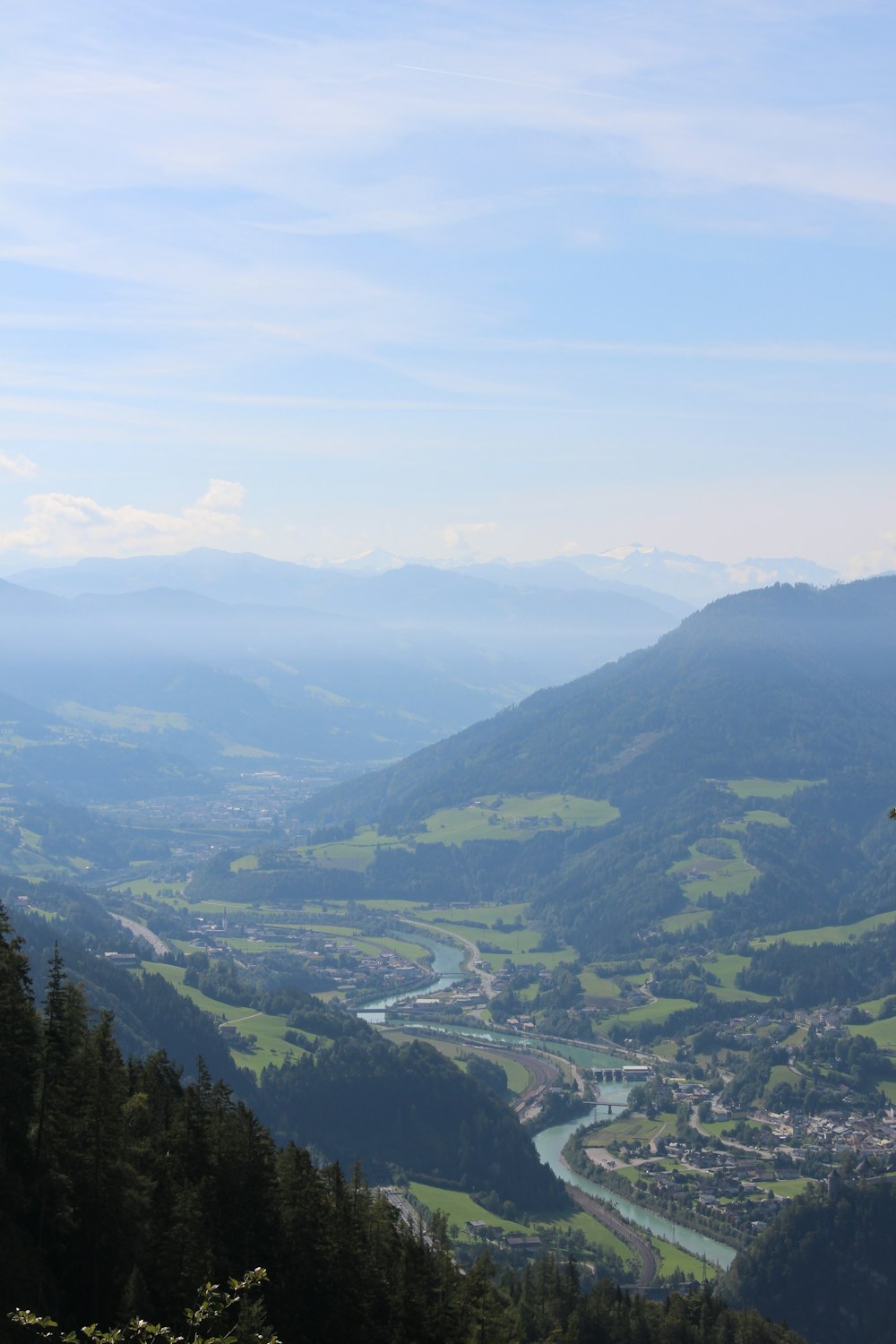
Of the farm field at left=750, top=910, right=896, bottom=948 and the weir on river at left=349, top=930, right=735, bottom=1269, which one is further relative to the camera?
the farm field at left=750, top=910, right=896, bottom=948

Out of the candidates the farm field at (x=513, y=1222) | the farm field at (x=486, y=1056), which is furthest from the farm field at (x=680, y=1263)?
the farm field at (x=486, y=1056)

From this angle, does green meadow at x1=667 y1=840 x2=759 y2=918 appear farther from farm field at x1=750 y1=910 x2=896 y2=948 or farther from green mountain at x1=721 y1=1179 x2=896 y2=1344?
green mountain at x1=721 y1=1179 x2=896 y2=1344

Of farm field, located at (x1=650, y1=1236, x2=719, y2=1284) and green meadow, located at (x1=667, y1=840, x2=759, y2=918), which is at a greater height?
green meadow, located at (x1=667, y1=840, x2=759, y2=918)

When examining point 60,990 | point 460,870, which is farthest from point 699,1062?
point 60,990

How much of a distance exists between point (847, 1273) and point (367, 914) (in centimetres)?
10134

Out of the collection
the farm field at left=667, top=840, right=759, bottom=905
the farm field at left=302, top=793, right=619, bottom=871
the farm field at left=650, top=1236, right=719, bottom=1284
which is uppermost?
the farm field at left=302, top=793, right=619, bottom=871

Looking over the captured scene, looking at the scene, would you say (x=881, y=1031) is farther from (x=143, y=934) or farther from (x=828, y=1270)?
(x=143, y=934)

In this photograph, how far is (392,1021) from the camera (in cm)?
11619

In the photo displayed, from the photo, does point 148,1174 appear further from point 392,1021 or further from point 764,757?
point 764,757

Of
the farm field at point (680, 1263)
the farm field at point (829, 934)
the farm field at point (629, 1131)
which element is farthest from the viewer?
the farm field at point (829, 934)

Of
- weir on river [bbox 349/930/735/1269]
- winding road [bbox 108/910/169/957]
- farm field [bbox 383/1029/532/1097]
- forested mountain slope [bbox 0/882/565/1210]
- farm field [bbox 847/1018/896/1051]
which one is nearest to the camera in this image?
weir on river [bbox 349/930/735/1269]

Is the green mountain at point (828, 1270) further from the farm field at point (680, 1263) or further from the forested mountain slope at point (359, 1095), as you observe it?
the forested mountain slope at point (359, 1095)

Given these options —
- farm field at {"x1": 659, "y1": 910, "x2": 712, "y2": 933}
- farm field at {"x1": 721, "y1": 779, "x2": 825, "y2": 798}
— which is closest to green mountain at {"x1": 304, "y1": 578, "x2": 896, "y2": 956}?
farm field at {"x1": 721, "y1": 779, "x2": 825, "y2": 798}

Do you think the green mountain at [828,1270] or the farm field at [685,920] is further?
the farm field at [685,920]
